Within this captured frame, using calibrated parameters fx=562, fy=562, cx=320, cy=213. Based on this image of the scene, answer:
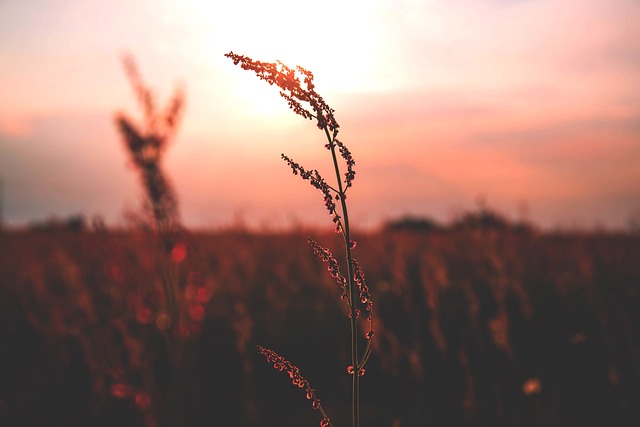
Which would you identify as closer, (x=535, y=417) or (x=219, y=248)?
(x=535, y=417)

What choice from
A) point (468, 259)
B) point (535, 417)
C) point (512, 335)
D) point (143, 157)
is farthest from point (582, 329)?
point (143, 157)

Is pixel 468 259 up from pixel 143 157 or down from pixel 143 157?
down

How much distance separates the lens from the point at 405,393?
14.3 ft

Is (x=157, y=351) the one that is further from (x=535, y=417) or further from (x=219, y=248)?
(x=219, y=248)

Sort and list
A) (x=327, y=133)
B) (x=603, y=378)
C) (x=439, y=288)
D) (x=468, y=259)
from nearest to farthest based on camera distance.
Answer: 1. (x=327, y=133)
2. (x=603, y=378)
3. (x=439, y=288)
4. (x=468, y=259)

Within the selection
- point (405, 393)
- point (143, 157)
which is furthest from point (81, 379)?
point (143, 157)

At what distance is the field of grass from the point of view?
380cm

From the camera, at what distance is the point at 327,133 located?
106cm

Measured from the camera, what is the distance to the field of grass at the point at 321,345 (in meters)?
3.80

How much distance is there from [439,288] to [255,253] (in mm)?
3517

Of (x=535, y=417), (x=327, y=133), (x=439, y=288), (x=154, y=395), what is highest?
(x=327, y=133)

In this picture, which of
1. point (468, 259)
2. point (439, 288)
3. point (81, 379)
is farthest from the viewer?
point (468, 259)

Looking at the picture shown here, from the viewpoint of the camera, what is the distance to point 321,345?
531 cm

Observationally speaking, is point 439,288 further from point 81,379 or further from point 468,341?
point 81,379
